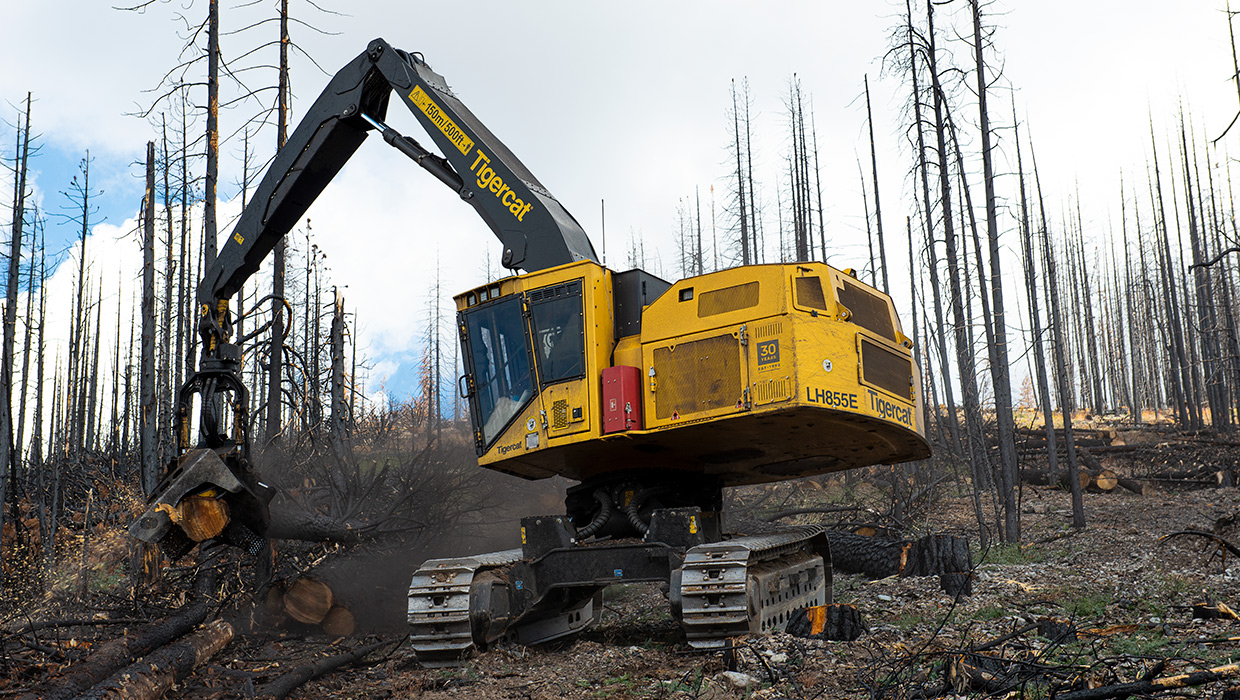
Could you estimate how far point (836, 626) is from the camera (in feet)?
22.4

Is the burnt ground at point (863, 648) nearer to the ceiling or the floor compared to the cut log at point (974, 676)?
nearer to the floor

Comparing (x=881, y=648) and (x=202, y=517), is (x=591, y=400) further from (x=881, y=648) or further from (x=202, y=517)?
(x=202, y=517)

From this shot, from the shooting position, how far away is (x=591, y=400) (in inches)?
285

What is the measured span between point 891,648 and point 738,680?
1.24m

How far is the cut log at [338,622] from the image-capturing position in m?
9.70

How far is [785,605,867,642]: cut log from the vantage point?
677 cm

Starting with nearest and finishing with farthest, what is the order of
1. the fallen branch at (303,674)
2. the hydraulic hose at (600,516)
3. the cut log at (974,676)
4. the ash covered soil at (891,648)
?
1. the cut log at (974,676)
2. the ash covered soil at (891,648)
3. the fallen branch at (303,674)
4. the hydraulic hose at (600,516)

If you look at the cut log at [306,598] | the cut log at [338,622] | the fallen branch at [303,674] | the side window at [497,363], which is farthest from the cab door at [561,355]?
the cut log at [338,622]

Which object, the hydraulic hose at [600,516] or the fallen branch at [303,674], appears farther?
the hydraulic hose at [600,516]

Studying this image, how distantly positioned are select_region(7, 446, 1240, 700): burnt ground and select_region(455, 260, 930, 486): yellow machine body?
5.27 feet

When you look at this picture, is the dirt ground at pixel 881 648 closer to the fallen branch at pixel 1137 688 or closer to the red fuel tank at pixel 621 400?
the fallen branch at pixel 1137 688

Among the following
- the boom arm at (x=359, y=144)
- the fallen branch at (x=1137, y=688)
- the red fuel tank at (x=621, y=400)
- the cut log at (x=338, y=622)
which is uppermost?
the boom arm at (x=359, y=144)

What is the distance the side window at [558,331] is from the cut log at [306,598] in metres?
3.95

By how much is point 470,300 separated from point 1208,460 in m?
17.4
